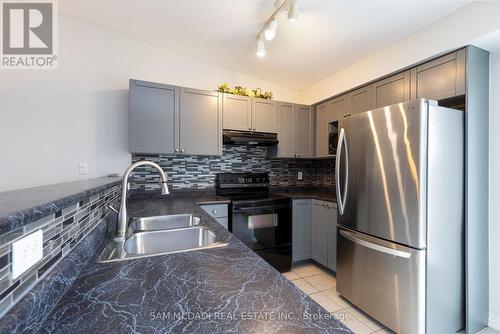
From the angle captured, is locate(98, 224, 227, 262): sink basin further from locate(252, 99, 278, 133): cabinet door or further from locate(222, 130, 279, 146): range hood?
locate(252, 99, 278, 133): cabinet door

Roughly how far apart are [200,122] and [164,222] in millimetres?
1309

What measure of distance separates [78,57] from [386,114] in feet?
10.1

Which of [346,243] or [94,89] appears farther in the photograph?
[94,89]

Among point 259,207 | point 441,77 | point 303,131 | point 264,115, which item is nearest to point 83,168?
point 259,207

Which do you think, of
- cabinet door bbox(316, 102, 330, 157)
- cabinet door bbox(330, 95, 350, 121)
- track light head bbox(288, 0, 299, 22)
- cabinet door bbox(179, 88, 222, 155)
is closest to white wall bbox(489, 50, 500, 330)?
cabinet door bbox(330, 95, 350, 121)

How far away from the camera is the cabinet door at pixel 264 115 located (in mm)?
2900

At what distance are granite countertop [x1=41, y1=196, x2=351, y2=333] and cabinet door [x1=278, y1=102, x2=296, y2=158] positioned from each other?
233 centimetres

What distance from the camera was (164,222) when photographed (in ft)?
5.58

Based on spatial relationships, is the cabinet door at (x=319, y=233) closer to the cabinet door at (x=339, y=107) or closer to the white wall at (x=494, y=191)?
the cabinet door at (x=339, y=107)

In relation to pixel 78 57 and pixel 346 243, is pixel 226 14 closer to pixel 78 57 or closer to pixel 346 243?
pixel 78 57

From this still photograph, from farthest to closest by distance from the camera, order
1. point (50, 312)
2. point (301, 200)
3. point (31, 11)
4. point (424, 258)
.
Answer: point (301, 200) < point (31, 11) < point (424, 258) < point (50, 312)

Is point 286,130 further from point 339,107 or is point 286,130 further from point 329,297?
point 329,297

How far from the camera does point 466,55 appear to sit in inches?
66.2

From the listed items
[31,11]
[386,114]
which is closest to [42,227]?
[386,114]
